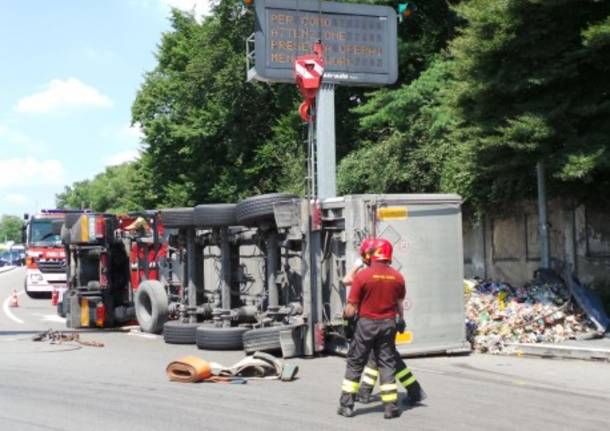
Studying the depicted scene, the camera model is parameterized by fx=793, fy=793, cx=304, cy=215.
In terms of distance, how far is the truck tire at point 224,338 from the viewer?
12.8 m

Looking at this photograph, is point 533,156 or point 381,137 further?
point 381,137

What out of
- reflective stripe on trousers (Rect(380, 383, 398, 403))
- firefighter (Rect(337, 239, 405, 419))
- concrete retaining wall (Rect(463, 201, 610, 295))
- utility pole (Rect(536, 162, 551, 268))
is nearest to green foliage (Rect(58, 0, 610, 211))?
utility pole (Rect(536, 162, 551, 268))

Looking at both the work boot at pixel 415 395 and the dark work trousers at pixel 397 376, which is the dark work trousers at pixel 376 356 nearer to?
the dark work trousers at pixel 397 376

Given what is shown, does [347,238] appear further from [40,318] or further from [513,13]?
[40,318]

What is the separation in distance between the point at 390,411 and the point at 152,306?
873cm

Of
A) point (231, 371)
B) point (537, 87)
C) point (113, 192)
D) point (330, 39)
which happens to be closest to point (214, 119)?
point (330, 39)

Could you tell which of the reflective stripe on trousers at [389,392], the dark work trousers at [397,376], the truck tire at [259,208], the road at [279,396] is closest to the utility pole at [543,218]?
the road at [279,396]

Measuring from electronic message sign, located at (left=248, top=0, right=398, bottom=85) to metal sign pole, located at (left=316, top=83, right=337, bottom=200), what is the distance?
446mm

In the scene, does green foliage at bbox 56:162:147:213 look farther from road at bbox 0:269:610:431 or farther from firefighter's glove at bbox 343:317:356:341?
firefighter's glove at bbox 343:317:356:341

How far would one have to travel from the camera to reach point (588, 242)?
16.5 m

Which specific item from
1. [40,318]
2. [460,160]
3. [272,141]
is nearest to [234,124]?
[272,141]

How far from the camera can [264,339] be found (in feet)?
39.1

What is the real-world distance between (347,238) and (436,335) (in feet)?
6.60

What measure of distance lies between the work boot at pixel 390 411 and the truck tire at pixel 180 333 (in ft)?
22.1
